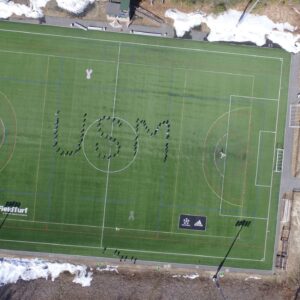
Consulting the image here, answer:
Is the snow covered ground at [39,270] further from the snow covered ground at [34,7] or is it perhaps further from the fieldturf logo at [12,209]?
the snow covered ground at [34,7]

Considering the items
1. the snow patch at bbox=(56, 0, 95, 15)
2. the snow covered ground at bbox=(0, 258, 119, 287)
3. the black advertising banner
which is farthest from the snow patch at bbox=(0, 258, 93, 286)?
the snow patch at bbox=(56, 0, 95, 15)

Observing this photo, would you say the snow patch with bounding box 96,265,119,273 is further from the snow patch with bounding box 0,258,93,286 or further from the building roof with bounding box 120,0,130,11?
the building roof with bounding box 120,0,130,11

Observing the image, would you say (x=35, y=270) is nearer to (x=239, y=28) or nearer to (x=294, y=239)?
(x=294, y=239)

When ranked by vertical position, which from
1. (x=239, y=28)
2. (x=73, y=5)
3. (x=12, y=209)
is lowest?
(x=12, y=209)

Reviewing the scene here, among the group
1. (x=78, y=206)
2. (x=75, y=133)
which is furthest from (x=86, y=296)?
(x=75, y=133)

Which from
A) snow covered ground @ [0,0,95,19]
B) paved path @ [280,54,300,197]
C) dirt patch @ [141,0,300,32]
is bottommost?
paved path @ [280,54,300,197]

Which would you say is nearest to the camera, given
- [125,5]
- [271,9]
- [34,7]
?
[125,5]

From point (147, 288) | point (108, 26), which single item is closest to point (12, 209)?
point (147, 288)

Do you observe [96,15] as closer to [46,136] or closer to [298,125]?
[46,136]
